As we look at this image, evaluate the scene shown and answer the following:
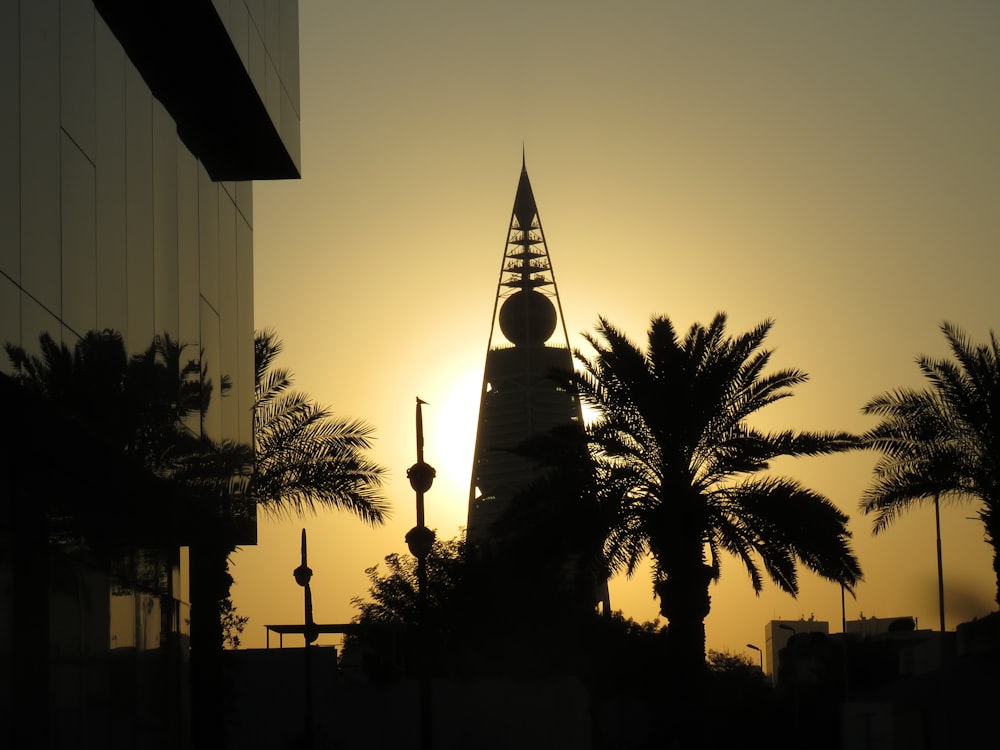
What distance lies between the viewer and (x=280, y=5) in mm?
25312

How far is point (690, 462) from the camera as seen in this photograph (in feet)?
94.3

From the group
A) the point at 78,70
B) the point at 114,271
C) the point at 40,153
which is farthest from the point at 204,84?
the point at 40,153

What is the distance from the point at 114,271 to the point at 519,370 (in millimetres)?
152618

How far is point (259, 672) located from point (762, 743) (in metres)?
19.3

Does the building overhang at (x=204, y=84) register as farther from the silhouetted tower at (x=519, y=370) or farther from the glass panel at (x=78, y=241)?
the silhouetted tower at (x=519, y=370)

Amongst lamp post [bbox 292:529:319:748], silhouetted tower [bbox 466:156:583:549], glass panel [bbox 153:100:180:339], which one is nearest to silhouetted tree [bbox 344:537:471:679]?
lamp post [bbox 292:529:319:748]

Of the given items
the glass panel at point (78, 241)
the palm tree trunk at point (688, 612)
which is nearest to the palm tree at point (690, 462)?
the palm tree trunk at point (688, 612)

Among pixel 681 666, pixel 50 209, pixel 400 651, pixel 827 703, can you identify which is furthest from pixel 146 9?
pixel 827 703

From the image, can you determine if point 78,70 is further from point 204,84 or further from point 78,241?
point 204,84

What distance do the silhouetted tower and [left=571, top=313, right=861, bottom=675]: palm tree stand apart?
434 feet

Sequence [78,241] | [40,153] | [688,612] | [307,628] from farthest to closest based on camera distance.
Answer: [307,628], [688,612], [78,241], [40,153]

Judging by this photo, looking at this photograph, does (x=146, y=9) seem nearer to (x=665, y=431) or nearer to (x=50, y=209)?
(x=50, y=209)

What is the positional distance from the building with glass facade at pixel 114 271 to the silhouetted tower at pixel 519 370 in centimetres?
13790

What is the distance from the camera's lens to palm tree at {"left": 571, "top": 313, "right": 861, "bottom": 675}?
1102 inches
